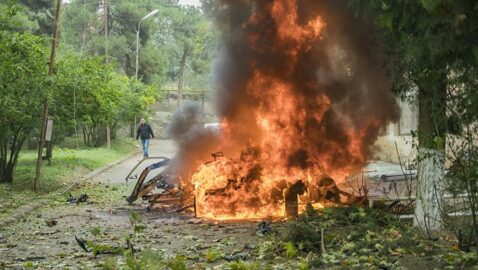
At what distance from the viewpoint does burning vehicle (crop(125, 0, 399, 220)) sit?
11875 mm

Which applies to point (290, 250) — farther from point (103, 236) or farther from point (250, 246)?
point (103, 236)

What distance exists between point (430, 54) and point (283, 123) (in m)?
7.16

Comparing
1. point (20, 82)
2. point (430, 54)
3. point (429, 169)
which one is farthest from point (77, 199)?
point (430, 54)

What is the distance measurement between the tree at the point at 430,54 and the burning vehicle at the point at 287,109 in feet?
9.56

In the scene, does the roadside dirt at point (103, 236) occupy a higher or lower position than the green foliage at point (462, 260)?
lower

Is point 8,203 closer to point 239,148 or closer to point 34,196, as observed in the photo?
point 34,196

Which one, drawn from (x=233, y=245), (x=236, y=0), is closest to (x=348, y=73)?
(x=236, y=0)

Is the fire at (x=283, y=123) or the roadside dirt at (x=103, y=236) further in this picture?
the fire at (x=283, y=123)

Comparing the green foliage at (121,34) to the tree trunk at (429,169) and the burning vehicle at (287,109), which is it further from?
the tree trunk at (429,169)

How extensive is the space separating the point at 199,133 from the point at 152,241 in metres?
5.79

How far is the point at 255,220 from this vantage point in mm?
11359

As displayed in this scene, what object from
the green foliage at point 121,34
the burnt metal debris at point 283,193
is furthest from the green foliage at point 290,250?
the green foliage at point 121,34

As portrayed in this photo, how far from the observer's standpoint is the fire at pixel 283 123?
39.8ft

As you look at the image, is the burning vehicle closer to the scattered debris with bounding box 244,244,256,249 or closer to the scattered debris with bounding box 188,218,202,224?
the scattered debris with bounding box 188,218,202,224
